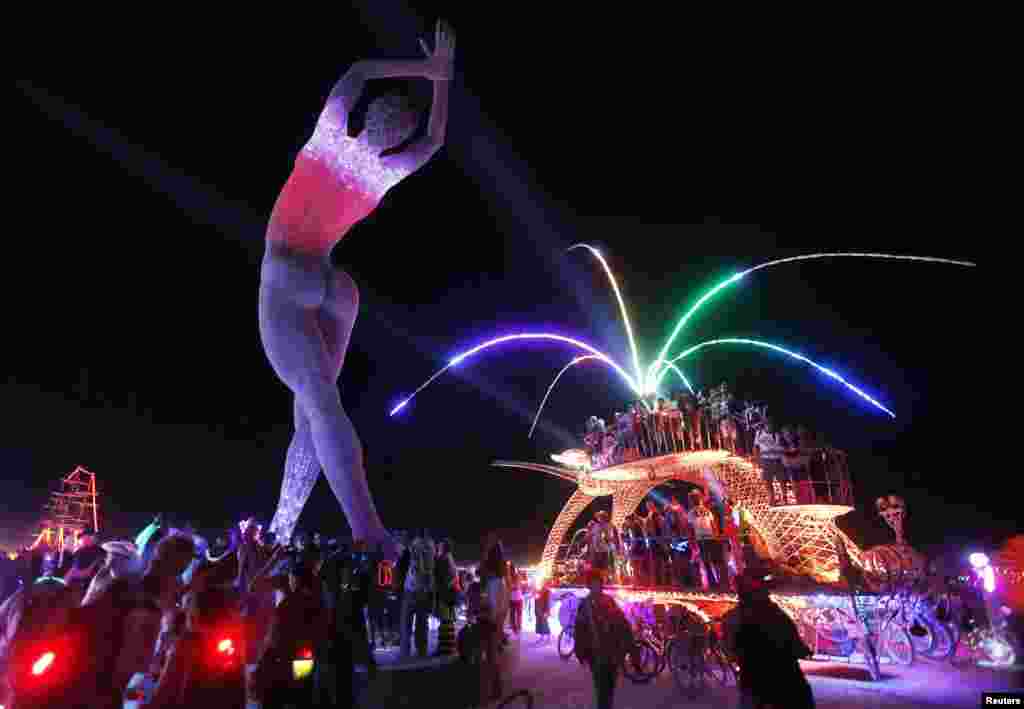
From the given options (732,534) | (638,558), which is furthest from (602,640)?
(732,534)

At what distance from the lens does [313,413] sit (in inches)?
620

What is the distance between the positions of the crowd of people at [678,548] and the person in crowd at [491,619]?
2.88 meters

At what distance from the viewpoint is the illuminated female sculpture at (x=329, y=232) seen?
1527cm

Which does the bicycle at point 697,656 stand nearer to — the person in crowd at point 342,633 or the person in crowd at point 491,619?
the person in crowd at point 491,619

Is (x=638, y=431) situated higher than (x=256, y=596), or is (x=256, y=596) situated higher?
(x=638, y=431)

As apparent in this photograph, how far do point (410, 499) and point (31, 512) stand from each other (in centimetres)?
1963

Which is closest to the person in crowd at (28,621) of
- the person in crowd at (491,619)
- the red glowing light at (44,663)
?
the red glowing light at (44,663)

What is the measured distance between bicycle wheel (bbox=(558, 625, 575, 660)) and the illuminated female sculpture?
17.6 ft

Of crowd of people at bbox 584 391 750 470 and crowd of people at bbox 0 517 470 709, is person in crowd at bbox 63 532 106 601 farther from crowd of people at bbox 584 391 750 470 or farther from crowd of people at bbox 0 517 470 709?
crowd of people at bbox 584 391 750 470

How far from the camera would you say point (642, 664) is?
997cm

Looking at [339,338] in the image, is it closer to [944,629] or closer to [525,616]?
[525,616]

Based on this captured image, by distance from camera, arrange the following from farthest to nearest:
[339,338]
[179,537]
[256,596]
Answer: [339,338] → [256,596] → [179,537]

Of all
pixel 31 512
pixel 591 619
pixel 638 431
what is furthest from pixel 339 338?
pixel 31 512

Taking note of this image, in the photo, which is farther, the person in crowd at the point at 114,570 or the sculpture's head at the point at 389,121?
the sculpture's head at the point at 389,121
